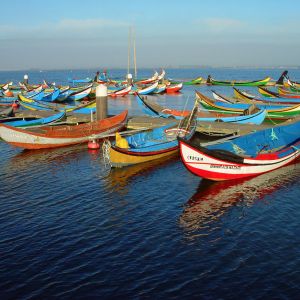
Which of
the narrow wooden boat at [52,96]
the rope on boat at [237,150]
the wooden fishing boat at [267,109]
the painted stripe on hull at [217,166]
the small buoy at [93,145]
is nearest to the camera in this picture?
the painted stripe on hull at [217,166]

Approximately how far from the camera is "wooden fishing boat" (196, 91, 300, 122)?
4709 centimetres

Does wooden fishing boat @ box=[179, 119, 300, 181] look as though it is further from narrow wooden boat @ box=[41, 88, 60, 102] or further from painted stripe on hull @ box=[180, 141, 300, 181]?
narrow wooden boat @ box=[41, 88, 60, 102]

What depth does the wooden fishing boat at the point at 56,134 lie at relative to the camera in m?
33.1

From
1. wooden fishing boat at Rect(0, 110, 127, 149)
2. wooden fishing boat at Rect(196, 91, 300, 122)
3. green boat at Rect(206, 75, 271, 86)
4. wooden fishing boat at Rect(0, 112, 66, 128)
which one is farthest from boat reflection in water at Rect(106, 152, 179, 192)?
green boat at Rect(206, 75, 271, 86)

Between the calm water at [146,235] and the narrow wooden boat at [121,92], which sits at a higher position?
the calm water at [146,235]

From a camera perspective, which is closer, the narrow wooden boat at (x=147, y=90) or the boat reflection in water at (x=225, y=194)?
the boat reflection in water at (x=225, y=194)

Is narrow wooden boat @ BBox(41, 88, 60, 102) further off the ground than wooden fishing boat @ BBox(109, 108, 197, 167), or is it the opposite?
wooden fishing boat @ BBox(109, 108, 197, 167)

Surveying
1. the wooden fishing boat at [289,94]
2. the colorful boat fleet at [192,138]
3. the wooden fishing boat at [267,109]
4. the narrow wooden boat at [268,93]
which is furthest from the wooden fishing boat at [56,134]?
the narrow wooden boat at [268,93]

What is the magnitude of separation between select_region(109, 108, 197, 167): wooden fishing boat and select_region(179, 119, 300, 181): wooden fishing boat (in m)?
4.57

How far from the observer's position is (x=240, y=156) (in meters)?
24.9

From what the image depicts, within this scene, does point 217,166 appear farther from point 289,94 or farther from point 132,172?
point 289,94

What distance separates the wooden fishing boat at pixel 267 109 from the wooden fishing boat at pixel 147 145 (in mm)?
16845

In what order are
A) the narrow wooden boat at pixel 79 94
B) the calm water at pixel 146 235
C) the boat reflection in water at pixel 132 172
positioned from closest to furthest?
the calm water at pixel 146 235 < the boat reflection in water at pixel 132 172 < the narrow wooden boat at pixel 79 94

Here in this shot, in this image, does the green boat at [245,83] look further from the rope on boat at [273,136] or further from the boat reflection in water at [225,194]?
the boat reflection in water at [225,194]
